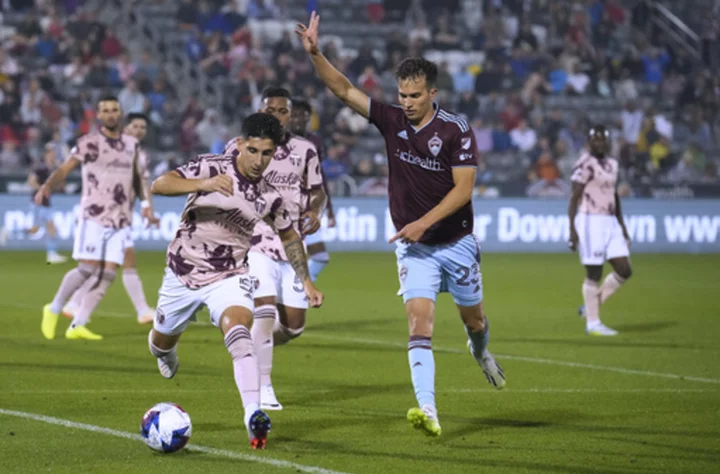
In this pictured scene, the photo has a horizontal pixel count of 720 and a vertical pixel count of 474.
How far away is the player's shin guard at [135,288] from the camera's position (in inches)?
613

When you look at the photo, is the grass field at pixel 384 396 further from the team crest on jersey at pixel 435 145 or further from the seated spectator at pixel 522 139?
the seated spectator at pixel 522 139

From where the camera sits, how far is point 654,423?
9.26 m

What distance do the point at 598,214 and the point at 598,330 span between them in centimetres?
140

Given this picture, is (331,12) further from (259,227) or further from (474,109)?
(259,227)

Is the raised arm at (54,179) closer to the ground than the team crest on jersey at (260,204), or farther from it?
closer to the ground

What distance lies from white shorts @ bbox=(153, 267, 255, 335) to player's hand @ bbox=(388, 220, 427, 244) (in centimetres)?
97

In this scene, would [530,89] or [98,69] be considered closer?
[98,69]

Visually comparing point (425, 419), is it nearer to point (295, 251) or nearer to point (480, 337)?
point (295, 251)

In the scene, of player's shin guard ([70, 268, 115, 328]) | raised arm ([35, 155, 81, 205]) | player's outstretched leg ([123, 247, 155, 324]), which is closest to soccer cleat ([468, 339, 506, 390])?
player's shin guard ([70, 268, 115, 328])

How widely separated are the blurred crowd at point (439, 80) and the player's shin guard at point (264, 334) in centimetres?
1819

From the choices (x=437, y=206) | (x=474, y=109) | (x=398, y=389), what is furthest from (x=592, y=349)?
(x=474, y=109)

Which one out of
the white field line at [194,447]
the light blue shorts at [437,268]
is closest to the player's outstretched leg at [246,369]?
the white field line at [194,447]

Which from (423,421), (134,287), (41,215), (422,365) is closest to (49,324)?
(134,287)

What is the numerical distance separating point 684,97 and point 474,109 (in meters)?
5.99
